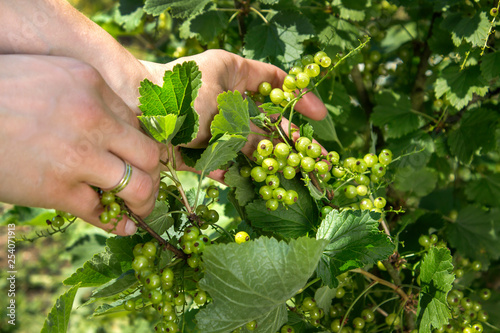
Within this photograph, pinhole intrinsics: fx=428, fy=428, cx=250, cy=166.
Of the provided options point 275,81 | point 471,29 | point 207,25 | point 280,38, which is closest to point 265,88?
point 275,81

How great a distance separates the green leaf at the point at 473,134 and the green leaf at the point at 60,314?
1.13m

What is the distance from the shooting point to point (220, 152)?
793 millimetres

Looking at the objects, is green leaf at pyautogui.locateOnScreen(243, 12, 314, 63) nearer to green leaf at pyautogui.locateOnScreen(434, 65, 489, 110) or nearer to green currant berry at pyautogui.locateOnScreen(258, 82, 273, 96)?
green currant berry at pyautogui.locateOnScreen(258, 82, 273, 96)

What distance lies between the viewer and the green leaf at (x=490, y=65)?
1125 mm

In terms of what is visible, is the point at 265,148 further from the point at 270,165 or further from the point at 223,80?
the point at 223,80

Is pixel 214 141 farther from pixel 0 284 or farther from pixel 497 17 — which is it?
pixel 0 284

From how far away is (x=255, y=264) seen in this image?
27.2 inches

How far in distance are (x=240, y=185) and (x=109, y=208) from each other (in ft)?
0.91

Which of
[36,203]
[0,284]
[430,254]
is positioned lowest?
[0,284]

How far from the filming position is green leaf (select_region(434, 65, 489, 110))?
121 cm

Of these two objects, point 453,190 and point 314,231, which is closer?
point 314,231

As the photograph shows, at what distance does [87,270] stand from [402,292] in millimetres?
685

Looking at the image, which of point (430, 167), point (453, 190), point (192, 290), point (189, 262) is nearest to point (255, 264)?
point (189, 262)

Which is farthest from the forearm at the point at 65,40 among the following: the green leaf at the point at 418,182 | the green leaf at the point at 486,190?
the green leaf at the point at 486,190
